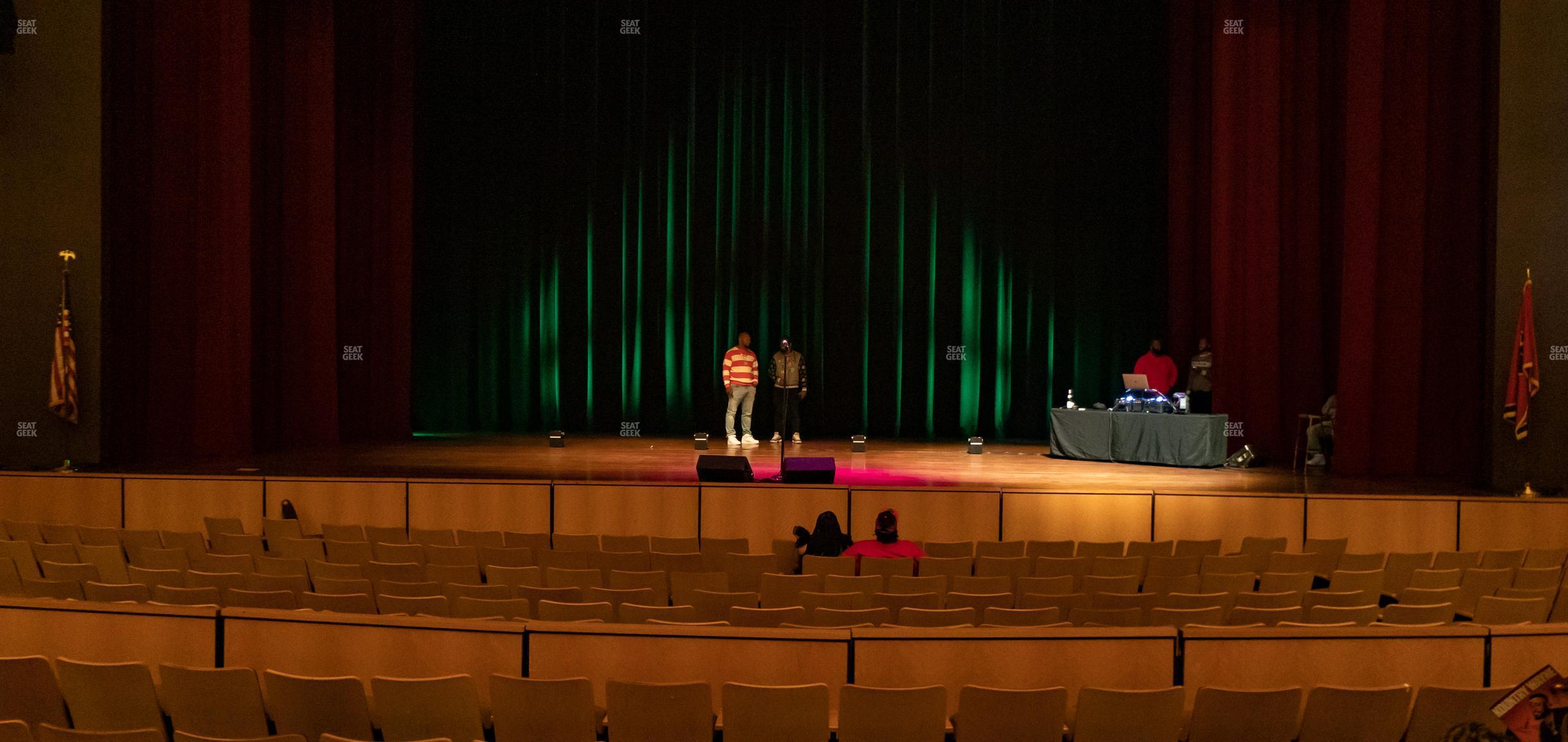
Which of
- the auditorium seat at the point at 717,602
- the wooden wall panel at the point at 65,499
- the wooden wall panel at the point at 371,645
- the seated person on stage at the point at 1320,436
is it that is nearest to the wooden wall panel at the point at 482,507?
the wooden wall panel at the point at 65,499

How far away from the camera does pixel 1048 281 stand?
60.3ft

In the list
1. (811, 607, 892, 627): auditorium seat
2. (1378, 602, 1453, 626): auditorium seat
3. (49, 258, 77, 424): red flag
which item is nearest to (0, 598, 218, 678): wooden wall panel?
(811, 607, 892, 627): auditorium seat

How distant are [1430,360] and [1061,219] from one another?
A: 6195 mm

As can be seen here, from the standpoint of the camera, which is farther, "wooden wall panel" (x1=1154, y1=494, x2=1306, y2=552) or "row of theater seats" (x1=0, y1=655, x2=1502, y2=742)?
"wooden wall panel" (x1=1154, y1=494, x2=1306, y2=552)

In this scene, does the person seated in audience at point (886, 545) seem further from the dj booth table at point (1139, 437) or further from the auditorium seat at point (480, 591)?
the dj booth table at point (1139, 437)

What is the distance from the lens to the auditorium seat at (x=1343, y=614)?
17.5 ft

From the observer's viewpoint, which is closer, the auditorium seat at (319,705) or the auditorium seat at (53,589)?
the auditorium seat at (319,705)

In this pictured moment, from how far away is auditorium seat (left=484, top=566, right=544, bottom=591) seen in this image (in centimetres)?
606

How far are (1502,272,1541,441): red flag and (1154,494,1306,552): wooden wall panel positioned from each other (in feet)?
14.0

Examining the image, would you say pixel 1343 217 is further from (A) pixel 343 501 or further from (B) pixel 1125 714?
(B) pixel 1125 714

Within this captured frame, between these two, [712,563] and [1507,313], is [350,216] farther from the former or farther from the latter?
[1507,313]

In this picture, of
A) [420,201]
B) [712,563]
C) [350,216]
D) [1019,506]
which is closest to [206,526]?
[712,563]

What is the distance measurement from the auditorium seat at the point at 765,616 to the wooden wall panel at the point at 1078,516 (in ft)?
14.2

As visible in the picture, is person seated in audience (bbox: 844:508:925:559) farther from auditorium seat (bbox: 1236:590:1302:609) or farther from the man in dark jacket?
the man in dark jacket
